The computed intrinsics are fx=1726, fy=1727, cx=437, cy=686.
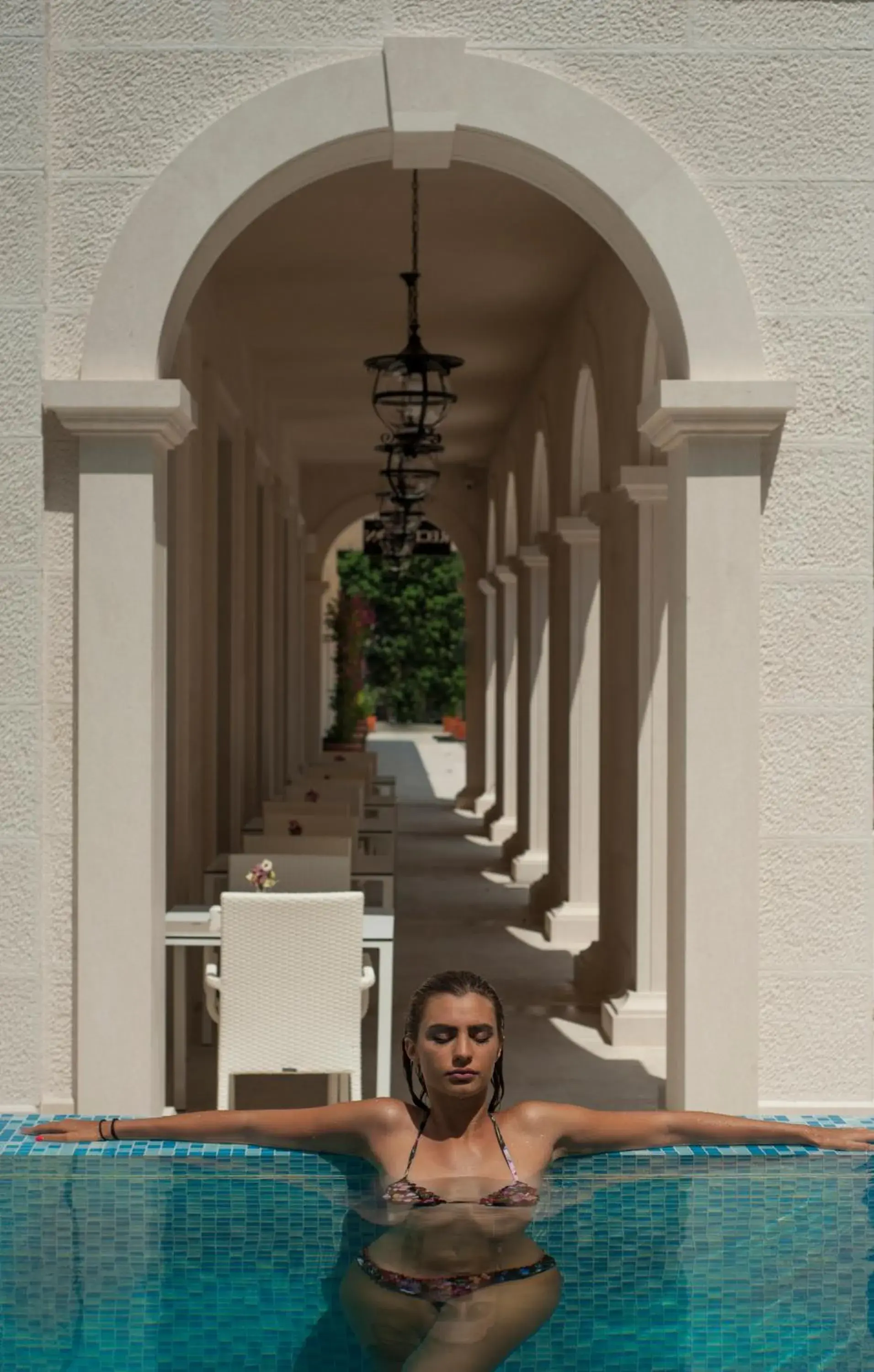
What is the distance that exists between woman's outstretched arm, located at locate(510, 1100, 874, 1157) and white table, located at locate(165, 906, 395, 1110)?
1992mm

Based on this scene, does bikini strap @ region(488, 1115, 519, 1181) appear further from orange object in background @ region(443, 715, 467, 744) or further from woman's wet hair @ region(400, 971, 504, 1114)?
orange object in background @ region(443, 715, 467, 744)

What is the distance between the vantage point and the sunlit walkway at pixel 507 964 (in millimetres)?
7730

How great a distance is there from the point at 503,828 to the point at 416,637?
38.6 metres

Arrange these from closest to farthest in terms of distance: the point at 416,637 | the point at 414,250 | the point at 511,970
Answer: the point at 414,250
the point at 511,970
the point at 416,637

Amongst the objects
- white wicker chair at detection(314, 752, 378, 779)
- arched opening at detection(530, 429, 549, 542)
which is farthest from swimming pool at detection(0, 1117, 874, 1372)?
arched opening at detection(530, 429, 549, 542)

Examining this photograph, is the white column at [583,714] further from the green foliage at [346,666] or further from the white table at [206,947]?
the green foliage at [346,666]

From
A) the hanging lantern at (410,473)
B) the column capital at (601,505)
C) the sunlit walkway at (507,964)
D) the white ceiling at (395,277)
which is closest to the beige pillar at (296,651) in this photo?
the sunlit walkway at (507,964)

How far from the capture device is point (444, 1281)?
365 centimetres

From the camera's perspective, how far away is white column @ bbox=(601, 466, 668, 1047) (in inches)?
335

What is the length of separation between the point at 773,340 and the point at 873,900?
189 cm

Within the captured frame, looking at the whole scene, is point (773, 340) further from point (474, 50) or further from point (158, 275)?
point (158, 275)

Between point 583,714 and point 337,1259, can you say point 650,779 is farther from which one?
point 337,1259

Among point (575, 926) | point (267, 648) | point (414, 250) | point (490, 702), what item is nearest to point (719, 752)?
point (414, 250)

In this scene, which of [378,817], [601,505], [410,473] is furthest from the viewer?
[378,817]
